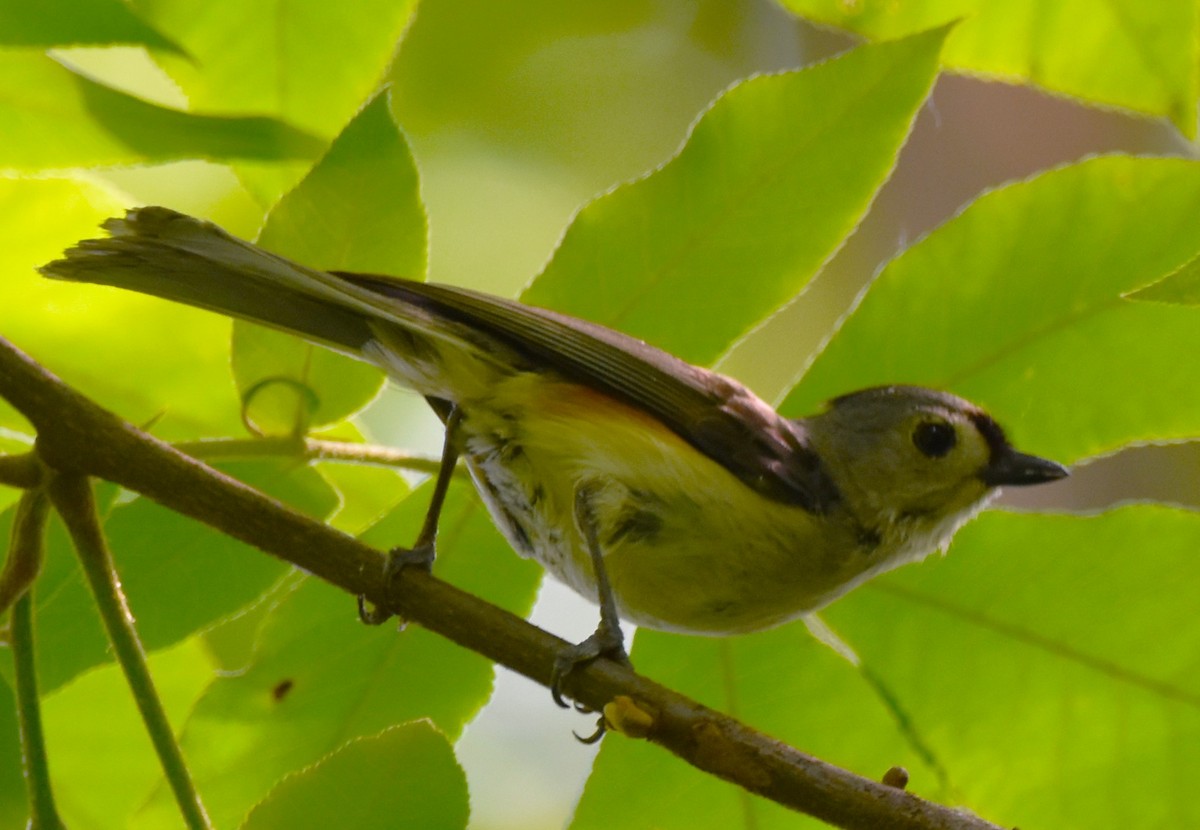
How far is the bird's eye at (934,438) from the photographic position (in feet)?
7.52

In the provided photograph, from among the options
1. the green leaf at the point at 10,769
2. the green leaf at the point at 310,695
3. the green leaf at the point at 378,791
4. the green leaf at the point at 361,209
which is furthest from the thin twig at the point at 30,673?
the green leaf at the point at 361,209

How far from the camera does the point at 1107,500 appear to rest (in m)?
4.91

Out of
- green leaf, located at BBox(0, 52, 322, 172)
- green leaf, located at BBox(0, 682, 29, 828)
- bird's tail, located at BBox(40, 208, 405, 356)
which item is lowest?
green leaf, located at BBox(0, 682, 29, 828)

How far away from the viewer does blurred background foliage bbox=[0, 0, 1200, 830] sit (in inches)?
67.2

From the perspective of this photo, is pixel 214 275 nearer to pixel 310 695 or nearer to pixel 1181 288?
pixel 310 695

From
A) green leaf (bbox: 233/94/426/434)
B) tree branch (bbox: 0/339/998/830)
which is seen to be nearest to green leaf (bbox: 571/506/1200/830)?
tree branch (bbox: 0/339/998/830)

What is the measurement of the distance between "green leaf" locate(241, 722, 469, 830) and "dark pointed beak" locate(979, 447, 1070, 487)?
1.07 m

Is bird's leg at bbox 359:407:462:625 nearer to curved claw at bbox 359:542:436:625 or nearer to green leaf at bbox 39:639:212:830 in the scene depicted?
curved claw at bbox 359:542:436:625

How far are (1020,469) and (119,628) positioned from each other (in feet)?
4.41

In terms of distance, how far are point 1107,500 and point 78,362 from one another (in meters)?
3.92

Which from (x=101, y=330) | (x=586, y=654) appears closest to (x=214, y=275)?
(x=101, y=330)

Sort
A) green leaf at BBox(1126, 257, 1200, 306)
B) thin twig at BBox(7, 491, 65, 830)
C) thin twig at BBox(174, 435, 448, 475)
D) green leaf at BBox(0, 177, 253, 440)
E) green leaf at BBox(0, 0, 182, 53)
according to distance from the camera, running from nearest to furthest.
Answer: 1. green leaf at BBox(1126, 257, 1200, 306)
2. thin twig at BBox(7, 491, 65, 830)
3. green leaf at BBox(0, 0, 182, 53)
4. thin twig at BBox(174, 435, 448, 475)
5. green leaf at BBox(0, 177, 253, 440)

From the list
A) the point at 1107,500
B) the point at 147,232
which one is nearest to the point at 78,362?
the point at 147,232

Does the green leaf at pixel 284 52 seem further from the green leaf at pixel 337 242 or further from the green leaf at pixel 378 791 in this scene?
the green leaf at pixel 378 791
